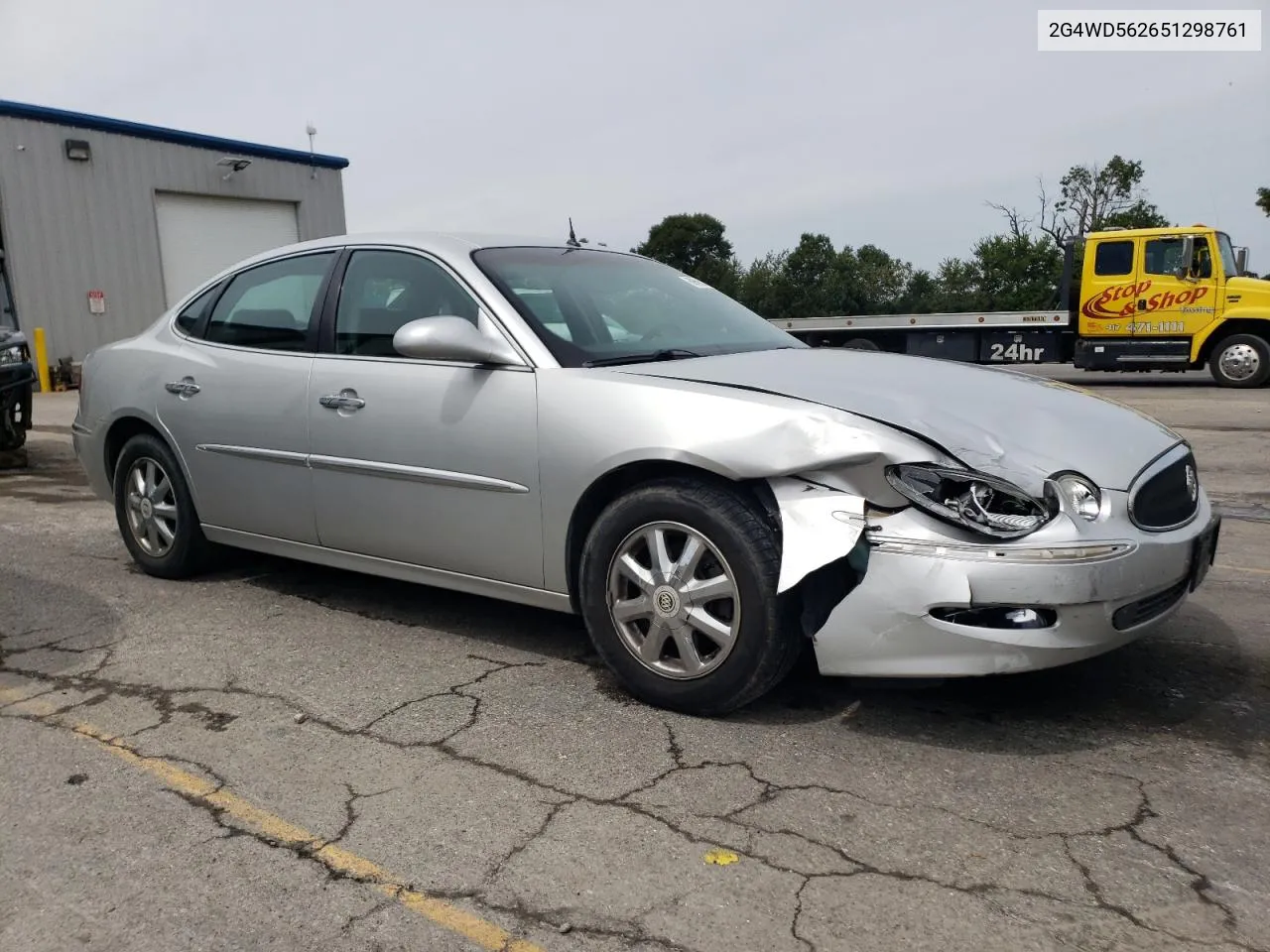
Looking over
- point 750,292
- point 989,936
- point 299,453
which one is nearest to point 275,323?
point 299,453

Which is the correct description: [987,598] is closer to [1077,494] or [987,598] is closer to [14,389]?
[1077,494]

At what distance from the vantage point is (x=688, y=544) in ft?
10.4

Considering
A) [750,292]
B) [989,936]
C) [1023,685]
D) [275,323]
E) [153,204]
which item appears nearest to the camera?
[989,936]

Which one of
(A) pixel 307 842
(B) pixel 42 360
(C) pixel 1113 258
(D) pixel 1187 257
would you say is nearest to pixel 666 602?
(A) pixel 307 842

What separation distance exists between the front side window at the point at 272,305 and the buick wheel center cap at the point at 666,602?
6.64 ft

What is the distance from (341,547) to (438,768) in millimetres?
1494

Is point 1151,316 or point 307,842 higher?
point 1151,316

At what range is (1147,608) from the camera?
2.99m

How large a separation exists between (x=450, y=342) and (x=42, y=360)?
1790 centimetres

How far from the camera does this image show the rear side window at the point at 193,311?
4.95m

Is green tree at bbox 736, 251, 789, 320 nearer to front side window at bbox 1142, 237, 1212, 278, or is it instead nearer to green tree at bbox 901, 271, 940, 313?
green tree at bbox 901, 271, 940, 313

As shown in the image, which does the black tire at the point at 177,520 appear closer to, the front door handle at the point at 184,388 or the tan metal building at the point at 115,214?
the front door handle at the point at 184,388

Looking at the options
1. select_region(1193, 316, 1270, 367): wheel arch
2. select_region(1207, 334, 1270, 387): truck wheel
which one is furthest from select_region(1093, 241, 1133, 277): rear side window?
select_region(1207, 334, 1270, 387): truck wheel

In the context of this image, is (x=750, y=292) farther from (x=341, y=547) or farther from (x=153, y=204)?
(x=341, y=547)
